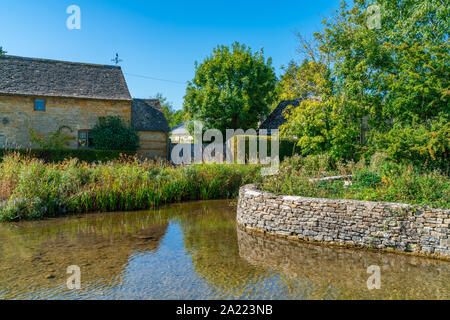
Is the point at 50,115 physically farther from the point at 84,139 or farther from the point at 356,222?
the point at 356,222

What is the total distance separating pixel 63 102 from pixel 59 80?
5.95 ft

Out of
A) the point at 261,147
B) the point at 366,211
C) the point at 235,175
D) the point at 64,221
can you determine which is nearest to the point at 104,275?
the point at 64,221

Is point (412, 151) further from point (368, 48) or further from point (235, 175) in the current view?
point (235, 175)

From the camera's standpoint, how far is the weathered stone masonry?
6.14 metres

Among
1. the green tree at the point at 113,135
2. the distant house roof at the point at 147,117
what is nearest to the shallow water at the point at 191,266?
the green tree at the point at 113,135

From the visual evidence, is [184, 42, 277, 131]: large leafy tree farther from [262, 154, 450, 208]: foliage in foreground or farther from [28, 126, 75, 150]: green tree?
[262, 154, 450, 208]: foliage in foreground

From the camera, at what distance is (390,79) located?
11.0m

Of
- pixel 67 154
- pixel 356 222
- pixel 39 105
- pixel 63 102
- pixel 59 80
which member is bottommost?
pixel 356 222

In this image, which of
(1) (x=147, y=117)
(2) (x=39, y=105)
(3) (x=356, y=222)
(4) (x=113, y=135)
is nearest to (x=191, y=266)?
(3) (x=356, y=222)

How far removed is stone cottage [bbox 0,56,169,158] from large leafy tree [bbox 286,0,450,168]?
1270cm

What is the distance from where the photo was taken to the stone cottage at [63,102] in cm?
1980

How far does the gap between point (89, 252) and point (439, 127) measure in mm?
10040

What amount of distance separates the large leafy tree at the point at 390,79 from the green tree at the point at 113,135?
11.8m
